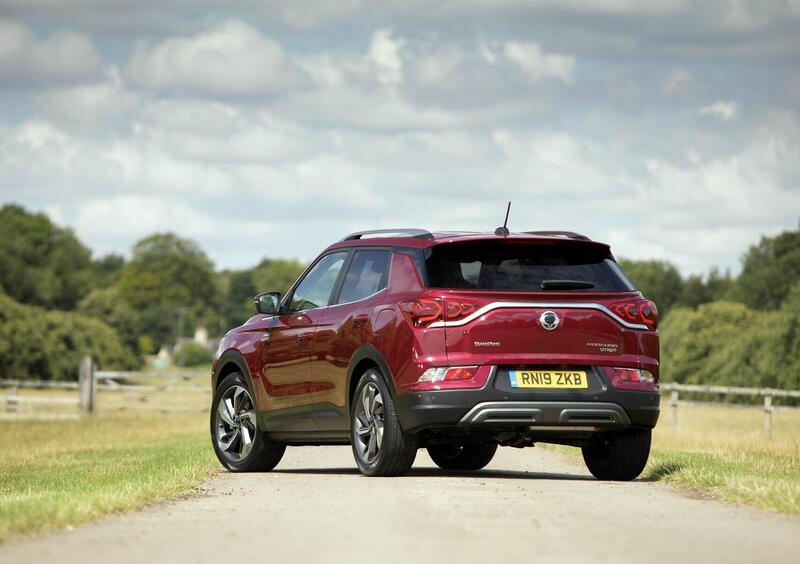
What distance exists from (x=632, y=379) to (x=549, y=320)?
0.83 meters

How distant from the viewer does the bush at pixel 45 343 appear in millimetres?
76750

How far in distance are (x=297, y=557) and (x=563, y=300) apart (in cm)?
460

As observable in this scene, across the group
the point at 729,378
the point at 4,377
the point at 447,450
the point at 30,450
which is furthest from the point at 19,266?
the point at 447,450

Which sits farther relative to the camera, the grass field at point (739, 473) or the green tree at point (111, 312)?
the green tree at point (111, 312)

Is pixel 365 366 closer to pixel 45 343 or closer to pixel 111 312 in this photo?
pixel 45 343

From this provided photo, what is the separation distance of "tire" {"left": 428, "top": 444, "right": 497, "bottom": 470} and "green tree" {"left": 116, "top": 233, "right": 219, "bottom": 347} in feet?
513

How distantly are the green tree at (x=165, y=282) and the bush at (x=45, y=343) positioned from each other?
81897 mm

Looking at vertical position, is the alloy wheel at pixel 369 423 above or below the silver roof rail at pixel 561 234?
below

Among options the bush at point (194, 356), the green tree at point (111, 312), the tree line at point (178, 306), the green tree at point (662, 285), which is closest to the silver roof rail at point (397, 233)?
the tree line at point (178, 306)

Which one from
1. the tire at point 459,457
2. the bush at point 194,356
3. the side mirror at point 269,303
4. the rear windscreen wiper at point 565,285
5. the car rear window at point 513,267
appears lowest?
the bush at point 194,356

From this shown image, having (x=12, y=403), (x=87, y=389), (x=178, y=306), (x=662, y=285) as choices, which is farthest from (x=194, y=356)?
(x=87, y=389)

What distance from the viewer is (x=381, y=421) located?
11.7 meters

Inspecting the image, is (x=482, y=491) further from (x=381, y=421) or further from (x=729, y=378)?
(x=729, y=378)

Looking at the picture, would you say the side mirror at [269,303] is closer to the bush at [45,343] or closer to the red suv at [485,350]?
the red suv at [485,350]
